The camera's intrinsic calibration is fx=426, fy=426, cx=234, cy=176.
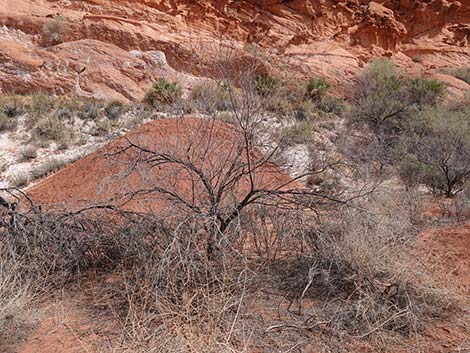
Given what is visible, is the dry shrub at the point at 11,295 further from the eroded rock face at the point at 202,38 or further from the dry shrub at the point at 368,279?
the eroded rock face at the point at 202,38

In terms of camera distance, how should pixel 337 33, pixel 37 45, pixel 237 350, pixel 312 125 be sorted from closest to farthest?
pixel 237 350
pixel 312 125
pixel 37 45
pixel 337 33

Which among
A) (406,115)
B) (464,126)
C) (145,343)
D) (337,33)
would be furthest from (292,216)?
(337,33)

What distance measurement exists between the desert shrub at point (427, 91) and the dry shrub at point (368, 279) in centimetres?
1303

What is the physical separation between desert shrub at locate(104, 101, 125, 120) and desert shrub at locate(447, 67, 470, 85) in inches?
583

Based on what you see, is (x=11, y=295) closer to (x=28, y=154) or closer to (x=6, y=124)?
(x=28, y=154)

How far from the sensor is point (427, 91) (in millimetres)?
16141

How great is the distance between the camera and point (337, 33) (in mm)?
19812

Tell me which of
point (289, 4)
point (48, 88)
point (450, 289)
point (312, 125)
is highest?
point (289, 4)

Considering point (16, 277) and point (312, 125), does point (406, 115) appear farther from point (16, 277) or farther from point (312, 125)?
point (16, 277)

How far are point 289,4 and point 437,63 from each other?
7.49 m

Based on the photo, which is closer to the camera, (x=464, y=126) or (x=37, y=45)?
(x=464, y=126)

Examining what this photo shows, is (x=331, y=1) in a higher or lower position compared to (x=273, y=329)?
higher

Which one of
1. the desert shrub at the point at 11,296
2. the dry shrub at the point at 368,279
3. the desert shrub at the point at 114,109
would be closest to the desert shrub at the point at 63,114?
the desert shrub at the point at 114,109

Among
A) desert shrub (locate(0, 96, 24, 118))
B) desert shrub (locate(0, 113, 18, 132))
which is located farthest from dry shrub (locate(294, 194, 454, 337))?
desert shrub (locate(0, 96, 24, 118))
